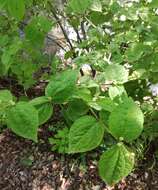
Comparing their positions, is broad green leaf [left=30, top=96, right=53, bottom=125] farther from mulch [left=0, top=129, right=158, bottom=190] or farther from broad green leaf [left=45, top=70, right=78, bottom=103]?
mulch [left=0, top=129, right=158, bottom=190]

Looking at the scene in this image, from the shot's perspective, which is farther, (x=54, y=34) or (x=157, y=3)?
(x=54, y=34)

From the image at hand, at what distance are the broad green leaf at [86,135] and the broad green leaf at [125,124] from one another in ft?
0.14

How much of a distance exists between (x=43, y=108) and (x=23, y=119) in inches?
4.7

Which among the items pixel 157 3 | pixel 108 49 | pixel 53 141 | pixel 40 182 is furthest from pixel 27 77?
pixel 157 3

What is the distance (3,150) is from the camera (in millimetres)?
2670

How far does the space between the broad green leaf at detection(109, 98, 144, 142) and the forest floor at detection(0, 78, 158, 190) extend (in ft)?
5.16

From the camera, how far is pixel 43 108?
1003 millimetres

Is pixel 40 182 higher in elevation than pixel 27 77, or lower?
lower

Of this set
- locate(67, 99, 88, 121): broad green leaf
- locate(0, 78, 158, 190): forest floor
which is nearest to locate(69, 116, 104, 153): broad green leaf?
locate(67, 99, 88, 121): broad green leaf

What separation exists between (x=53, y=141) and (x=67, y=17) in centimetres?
82

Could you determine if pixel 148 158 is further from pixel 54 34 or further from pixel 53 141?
pixel 54 34

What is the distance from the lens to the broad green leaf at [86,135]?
0.89 m

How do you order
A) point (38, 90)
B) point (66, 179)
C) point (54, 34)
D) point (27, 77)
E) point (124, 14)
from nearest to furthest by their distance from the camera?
point (124, 14) → point (66, 179) → point (27, 77) → point (38, 90) → point (54, 34)

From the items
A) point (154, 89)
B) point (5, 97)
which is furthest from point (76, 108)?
point (154, 89)
